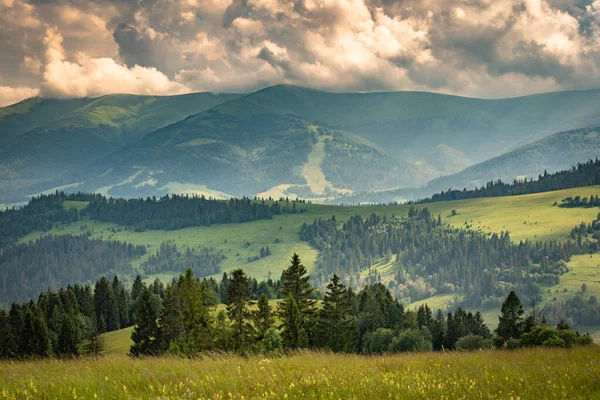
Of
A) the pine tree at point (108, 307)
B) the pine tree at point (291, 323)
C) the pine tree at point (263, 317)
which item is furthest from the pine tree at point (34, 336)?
the pine tree at point (108, 307)

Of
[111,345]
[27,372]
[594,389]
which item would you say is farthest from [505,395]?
[111,345]

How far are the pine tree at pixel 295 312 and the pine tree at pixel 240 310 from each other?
21.9ft

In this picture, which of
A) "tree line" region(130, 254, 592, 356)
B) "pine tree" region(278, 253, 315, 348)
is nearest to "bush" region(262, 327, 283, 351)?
"tree line" region(130, 254, 592, 356)

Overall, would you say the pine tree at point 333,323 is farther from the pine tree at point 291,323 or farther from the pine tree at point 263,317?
the pine tree at point 291,323

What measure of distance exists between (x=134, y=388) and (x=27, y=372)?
5.93m

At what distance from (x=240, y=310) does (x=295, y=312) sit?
1022cm

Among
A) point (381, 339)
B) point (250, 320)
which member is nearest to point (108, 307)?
point (381, 339)

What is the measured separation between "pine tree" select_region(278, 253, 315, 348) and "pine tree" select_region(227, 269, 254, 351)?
6.67m

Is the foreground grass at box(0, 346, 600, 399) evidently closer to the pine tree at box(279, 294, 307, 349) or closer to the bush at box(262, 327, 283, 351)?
the pine tree at box(279, 294, 307, 349)

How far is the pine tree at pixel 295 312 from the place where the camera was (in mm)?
72438

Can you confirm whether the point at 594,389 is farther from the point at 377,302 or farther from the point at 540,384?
the point at 377,302

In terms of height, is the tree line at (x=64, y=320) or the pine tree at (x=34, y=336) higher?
the pine tree at (x=34, y=336)

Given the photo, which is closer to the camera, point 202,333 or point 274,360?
point 274,360

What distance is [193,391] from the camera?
17.2 metres
